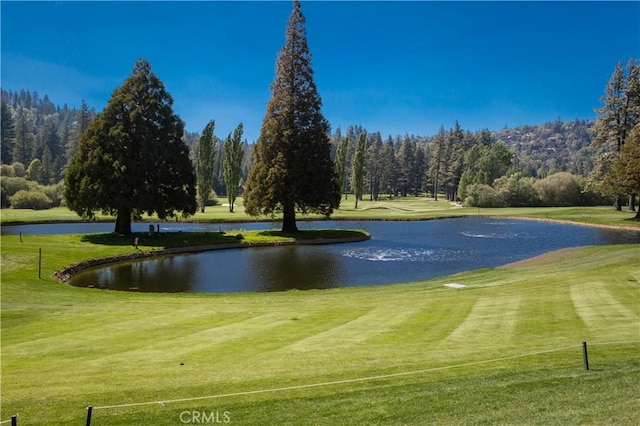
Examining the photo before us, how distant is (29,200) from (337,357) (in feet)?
290

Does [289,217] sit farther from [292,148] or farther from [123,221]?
[123,221]

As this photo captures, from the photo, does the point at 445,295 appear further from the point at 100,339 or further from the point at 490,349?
the point at 100,339

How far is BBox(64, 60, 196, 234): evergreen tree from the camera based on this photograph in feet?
134

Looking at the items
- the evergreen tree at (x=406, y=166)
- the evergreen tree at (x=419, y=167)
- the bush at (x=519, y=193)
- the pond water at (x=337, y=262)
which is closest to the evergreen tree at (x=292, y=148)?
the pond water at (x=337, y=262)

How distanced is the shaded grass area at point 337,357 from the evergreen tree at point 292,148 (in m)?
30.6

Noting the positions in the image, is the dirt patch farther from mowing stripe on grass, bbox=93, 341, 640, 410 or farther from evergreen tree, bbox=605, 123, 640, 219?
evergreen tree, bbox=605, 123, 640, 219

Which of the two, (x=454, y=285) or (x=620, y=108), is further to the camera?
(x=620, y=108)

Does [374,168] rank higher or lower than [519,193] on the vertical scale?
higher

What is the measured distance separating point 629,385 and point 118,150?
1611 inches

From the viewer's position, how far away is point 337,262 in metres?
34.2

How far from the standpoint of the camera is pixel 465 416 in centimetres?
715

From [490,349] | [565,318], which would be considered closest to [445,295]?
[565,318]

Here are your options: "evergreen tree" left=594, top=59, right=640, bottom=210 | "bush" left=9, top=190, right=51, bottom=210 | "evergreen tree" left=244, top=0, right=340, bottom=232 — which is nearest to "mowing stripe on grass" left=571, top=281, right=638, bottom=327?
"evergreen tree" left=244, top=0, right=340, bottom=232

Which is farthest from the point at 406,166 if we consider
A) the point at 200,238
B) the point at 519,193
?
the point at 200,238
